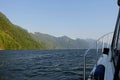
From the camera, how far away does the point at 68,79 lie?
24.5m

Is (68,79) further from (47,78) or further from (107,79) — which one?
(107,79)

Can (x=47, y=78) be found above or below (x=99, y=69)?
below

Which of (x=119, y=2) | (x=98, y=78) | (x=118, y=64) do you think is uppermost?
(x=119, y=2)

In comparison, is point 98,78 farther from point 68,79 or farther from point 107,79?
point 68,79

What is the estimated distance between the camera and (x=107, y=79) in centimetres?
619

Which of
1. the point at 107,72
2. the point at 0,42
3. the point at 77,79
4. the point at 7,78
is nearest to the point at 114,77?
the point at 107,72

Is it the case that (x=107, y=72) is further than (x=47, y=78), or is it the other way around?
(x=47, y=78)

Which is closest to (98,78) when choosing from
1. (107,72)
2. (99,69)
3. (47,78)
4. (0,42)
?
(99,69)

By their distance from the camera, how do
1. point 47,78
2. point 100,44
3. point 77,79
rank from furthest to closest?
point 47,78, point 77,79, point 100,44

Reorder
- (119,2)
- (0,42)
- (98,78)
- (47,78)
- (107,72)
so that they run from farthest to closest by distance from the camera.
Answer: (0,42) < (47,78) < (98,78) < (107,72) < (119,2)

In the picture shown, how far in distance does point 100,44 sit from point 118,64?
5.83 m

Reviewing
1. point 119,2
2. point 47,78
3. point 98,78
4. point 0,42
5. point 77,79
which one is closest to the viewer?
point 119,2

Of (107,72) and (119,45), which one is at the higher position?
(119,45)

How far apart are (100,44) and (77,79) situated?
12654mm
